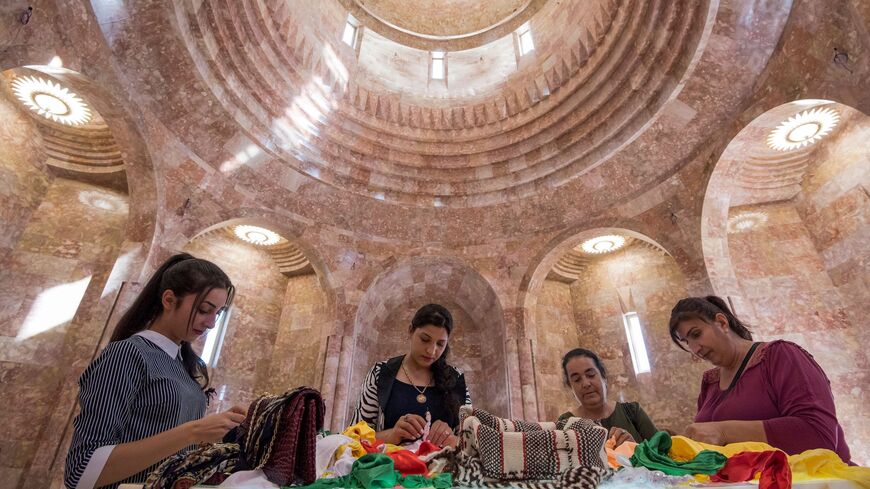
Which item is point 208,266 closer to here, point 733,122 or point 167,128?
point 167,128

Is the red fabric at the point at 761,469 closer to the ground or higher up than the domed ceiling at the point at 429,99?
closer to the ground

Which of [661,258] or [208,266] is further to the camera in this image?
[661,258]

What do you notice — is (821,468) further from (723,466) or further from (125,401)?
(125,401)

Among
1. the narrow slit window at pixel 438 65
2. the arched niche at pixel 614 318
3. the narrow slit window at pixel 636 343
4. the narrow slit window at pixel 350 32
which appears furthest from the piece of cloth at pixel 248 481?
the narrow slit window at pixel 438 65

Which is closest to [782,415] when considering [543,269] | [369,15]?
[543,269]

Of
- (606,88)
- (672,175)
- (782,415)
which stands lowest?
(782,415)

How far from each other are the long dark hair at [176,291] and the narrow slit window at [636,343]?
9574 millimetres

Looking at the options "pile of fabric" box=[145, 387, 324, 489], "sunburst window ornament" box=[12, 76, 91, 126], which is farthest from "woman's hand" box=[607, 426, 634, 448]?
"sunburst window ornament" box=[12, 76, 91, 126]

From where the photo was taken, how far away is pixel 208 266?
244cm

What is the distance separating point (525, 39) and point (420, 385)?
423 inches

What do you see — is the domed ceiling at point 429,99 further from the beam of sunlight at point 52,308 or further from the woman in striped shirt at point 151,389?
the woman in striped shirt at point 151,389

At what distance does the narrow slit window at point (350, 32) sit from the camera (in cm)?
1125

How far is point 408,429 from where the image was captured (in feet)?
9.55

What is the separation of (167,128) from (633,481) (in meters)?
8.13
